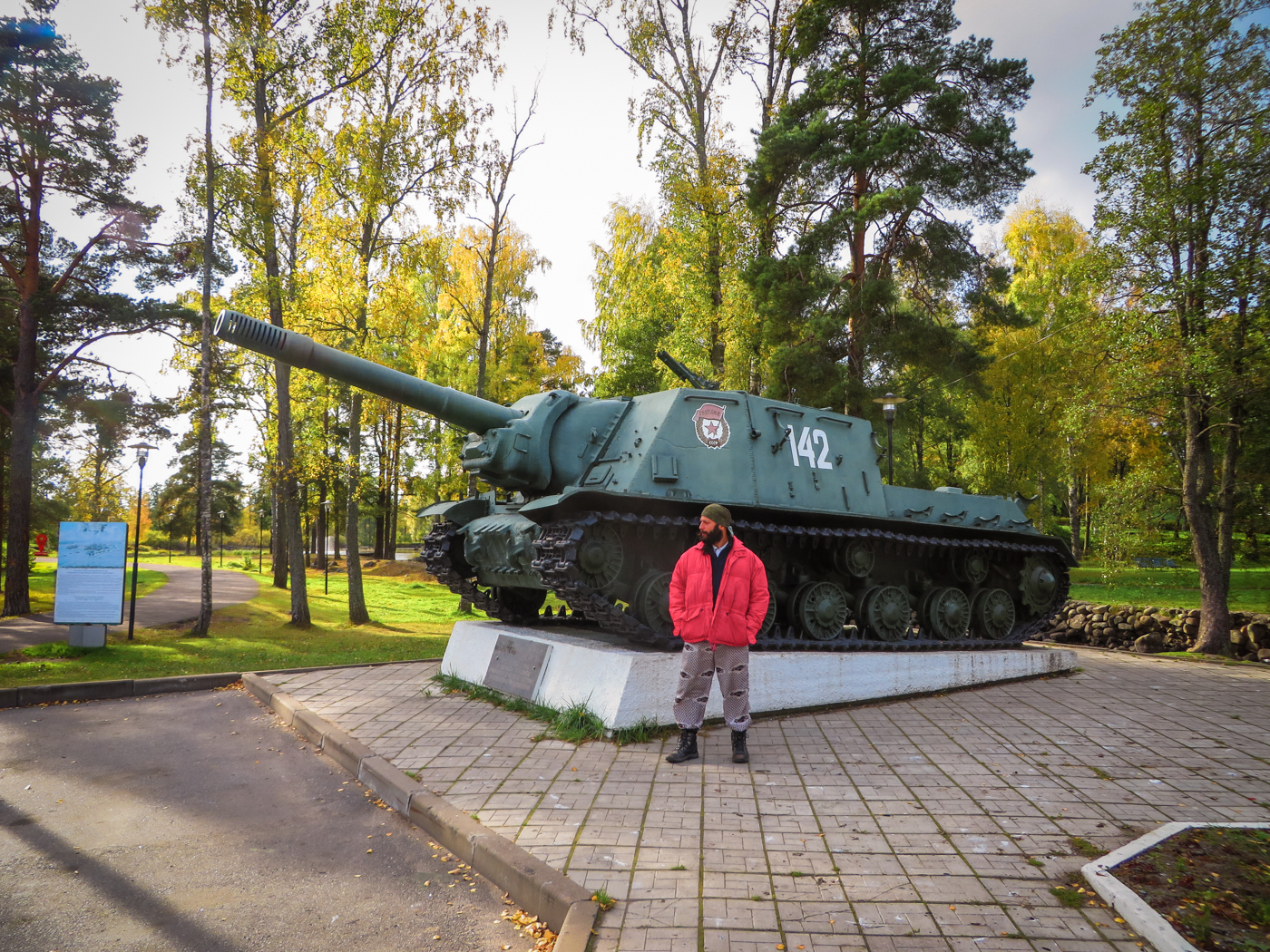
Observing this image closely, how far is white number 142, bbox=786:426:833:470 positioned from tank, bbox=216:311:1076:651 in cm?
2

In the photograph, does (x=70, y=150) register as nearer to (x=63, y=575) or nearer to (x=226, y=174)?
(x=226, y=174)

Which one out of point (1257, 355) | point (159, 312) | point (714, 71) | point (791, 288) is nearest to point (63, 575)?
point (159, 312)

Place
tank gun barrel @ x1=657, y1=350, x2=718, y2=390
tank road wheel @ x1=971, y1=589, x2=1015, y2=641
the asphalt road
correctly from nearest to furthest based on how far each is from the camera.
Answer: the asphalt road, tank gun barrel @ x1=657, y1=350, x2=718, y2=390, tank road wheel @ x1=971, y1=589, x2=1015, y2=641

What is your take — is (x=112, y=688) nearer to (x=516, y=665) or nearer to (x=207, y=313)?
(x=516, y=665)

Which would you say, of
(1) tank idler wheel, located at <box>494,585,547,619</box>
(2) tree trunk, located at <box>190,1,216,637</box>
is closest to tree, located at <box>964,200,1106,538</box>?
(1) tank idler wheel, located at <box>494,585,547,619</box>

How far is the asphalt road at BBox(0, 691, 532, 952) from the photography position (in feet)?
11.4

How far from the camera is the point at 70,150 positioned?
16.3 metres

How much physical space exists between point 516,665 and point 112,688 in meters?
4.84

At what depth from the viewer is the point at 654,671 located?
697 cm

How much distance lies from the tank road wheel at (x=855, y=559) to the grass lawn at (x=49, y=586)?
14.5 m

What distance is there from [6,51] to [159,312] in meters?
5.75

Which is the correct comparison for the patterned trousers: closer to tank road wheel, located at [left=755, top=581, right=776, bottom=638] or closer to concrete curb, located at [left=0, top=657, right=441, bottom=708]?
tank road wheel, located at [left=755, top=581, right=776, bottom=638]

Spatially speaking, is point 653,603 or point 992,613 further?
point 992,613

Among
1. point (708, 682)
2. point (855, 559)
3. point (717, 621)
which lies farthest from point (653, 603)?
point (855, 559)
